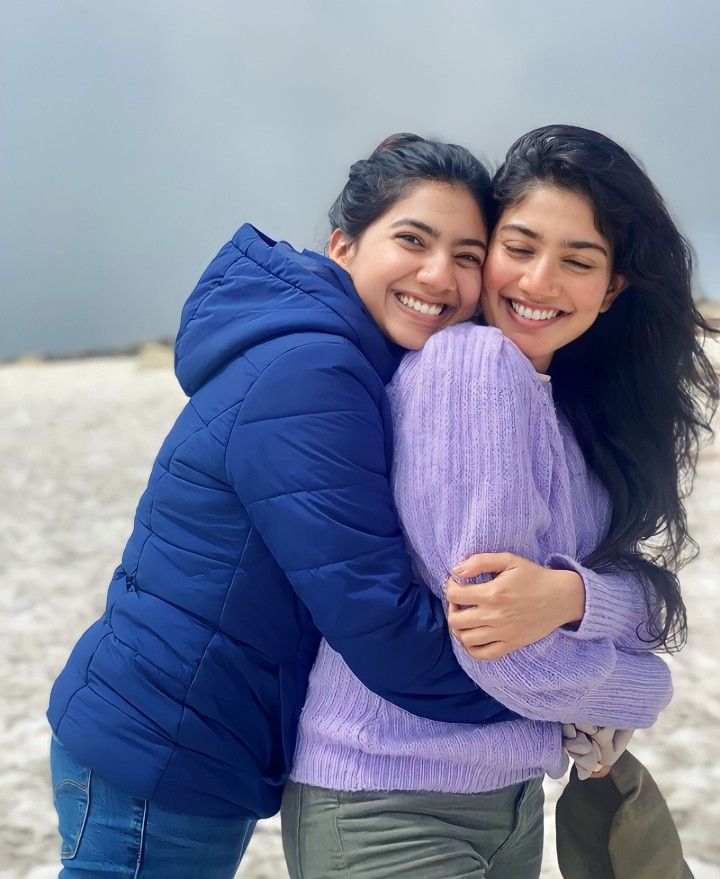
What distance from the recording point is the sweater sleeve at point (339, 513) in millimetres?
1446

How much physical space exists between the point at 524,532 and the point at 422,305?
45 centimetres

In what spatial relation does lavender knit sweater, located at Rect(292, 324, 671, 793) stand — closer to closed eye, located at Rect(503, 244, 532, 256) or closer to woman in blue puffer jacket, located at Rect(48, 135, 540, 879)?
woman in blue puffer jacket, located at Rect(48, 135, 540, 879)

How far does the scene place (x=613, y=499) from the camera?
179 centimetres

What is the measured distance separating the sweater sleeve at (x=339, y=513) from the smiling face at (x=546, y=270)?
0.37 m

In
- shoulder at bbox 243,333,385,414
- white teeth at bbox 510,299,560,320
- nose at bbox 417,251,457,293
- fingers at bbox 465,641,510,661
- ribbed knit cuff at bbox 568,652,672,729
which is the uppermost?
nose at bbox 417,251,457,293

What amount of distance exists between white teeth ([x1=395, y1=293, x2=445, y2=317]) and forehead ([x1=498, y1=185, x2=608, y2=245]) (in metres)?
0.20

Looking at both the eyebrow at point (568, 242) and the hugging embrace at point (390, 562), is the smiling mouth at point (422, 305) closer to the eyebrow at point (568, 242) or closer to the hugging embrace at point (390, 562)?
the hugging embrace at point (390, 562)

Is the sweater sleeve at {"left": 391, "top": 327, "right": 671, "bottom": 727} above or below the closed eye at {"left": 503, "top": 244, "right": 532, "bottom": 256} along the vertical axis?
below

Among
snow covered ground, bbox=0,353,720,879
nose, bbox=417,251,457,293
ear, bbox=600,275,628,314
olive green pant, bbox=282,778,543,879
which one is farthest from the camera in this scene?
snow covered ground, bbox=0,353,720,879

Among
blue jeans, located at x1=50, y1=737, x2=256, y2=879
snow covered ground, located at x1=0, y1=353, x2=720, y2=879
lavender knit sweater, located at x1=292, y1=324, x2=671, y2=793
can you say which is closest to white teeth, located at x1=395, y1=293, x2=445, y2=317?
lavender knit sweater, located at x1=292, y1=324, x2=671, y2=793

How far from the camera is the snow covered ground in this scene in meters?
3.34

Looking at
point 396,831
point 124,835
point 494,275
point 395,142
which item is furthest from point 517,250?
point 124,835

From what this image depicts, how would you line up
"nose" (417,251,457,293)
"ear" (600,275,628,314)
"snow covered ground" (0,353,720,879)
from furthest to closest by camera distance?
"snow covered ground" (0,353,720,879), "ear" (600,275,628,314), "nose" (417,251,457,293)

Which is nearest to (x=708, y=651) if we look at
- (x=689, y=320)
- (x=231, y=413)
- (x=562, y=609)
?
(x=689, y=320)
